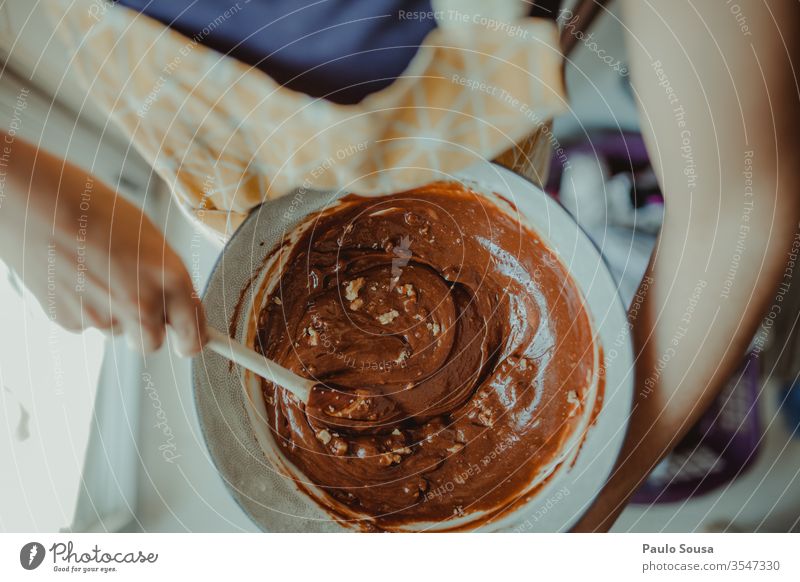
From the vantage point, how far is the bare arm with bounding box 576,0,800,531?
1.41 feet

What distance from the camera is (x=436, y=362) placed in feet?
1.43

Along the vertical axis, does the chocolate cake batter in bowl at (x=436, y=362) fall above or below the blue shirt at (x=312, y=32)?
below

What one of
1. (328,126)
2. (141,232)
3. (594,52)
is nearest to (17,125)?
(141,232)

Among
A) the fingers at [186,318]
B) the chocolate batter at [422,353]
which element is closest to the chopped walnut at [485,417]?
the chocolate batter at [422,353]

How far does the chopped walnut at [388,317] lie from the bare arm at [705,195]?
0.21 metres

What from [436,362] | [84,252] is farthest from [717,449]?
[84,252]

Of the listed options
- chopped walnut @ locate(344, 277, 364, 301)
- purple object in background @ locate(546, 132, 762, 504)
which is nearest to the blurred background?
purple object in background @ locate(546, 132, 762, 504)

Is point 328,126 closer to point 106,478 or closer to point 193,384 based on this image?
point 193,384

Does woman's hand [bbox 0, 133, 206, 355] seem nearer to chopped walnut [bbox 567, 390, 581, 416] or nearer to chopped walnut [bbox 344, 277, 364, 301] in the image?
chopped walnut [bbox 344, 277, 364, 301]

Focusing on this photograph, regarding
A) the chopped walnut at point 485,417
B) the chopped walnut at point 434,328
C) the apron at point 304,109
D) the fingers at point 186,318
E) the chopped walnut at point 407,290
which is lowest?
the fingers at point 186,318

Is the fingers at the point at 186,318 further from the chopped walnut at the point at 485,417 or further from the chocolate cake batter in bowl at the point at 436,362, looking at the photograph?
the chopped walnut at the point at 485,417

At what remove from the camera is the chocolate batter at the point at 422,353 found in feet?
1.42
